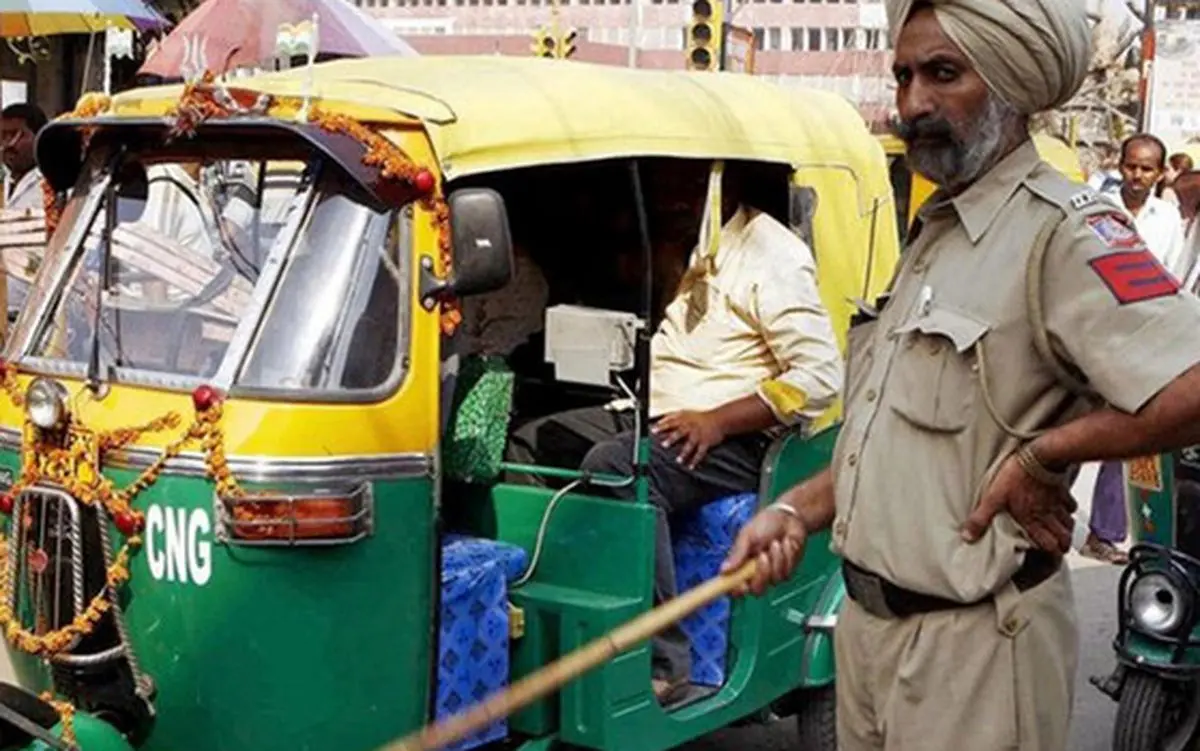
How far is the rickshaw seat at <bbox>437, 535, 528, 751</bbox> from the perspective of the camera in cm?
379

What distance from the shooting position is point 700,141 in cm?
438

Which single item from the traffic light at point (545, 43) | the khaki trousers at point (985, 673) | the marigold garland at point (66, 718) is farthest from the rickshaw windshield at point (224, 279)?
the traffic light at point (545, 43)

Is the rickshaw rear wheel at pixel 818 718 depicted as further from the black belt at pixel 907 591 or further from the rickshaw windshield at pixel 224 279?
the black belt at pixel 907 591

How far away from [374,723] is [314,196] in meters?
1.19

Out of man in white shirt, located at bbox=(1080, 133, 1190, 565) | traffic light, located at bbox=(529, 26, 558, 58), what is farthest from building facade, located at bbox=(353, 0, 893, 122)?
man in white shirt, located at bbox=(1080, 133, 1190, 565)

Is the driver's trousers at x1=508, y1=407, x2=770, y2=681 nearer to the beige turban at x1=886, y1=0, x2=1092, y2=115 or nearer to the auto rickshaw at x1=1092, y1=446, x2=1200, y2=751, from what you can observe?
the auto rickshaw at x1=1092, y1=446, x2=1200, y2=751

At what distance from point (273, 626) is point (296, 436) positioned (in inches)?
16.1

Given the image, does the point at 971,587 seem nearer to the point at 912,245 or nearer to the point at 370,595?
the point at 912,245

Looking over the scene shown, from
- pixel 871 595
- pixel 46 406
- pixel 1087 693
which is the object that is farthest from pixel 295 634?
pixel 1087 693

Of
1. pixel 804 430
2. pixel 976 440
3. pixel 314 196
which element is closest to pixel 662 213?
pixel 804 430

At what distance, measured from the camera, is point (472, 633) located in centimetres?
386

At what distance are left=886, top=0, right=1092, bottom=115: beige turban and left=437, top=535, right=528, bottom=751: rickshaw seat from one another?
6.07 feet

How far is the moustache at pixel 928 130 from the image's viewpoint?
2600 millimetres

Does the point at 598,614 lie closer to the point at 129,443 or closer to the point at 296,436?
the point at 296,436
